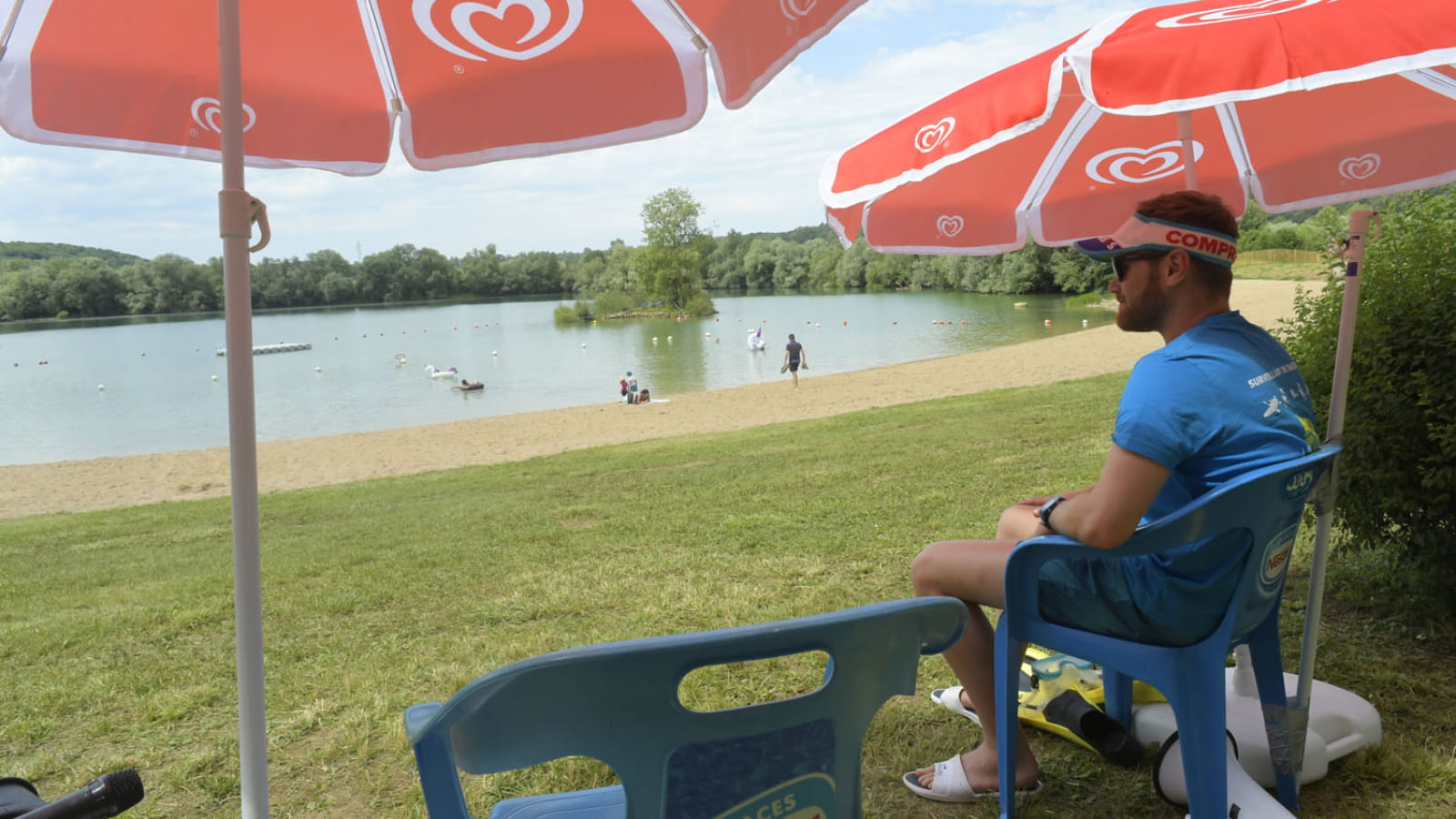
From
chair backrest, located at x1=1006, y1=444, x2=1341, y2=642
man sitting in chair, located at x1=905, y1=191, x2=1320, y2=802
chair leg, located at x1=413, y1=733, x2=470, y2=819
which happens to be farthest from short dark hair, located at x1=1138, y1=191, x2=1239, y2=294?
chair leg, located at x1=413, y1=733, x2=470, y2=819

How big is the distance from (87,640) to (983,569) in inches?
164

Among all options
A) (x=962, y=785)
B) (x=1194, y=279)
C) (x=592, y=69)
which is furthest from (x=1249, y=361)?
(x=592, y=69)

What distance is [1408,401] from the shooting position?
2865 mm

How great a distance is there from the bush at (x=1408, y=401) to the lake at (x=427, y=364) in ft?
75.9

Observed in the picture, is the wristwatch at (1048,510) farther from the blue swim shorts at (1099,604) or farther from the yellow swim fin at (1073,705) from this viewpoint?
the yellow swim fin at (1073,705)

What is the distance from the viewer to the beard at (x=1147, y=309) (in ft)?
Answer: 6.62

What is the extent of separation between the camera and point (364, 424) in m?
24.6

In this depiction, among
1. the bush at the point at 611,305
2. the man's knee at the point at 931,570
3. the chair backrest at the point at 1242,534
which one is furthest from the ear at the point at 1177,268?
the bush at the point at 611,305

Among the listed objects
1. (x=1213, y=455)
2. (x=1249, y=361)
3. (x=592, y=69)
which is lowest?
(x=1213, y=455)

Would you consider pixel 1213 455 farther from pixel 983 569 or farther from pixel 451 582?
pixel 451 582

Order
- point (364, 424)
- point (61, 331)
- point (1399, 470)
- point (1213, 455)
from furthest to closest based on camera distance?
point (61, 331) < point (364, 424) < point (1399, 470) < point (1213, 455)

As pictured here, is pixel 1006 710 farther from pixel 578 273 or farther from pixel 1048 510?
pixel 578 273

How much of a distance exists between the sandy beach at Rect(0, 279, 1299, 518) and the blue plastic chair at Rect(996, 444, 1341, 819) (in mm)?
13025

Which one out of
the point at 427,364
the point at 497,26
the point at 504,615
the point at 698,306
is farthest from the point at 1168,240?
the point at 698,306
